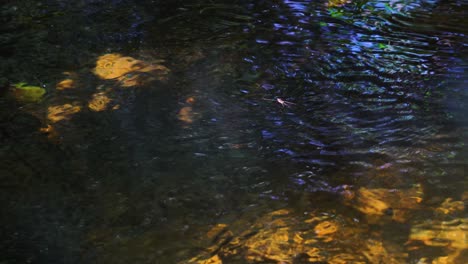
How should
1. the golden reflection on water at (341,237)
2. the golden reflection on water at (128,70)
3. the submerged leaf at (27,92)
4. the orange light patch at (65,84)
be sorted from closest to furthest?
the golden reflection on water at (341,237)
the submerged leaf at (27,92)
the orange light patch at (65,84)
the golden reflection on water at (128,70)

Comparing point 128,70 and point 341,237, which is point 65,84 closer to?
point 128,70

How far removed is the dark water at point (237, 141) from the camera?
84.7 inches

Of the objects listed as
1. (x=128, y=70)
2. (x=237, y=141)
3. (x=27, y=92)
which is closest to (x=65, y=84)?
(x=27, y=92)

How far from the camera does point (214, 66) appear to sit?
375 cm

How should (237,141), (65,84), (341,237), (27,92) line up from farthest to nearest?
(65,84) < (27,92) < (237,141) < (341,237)

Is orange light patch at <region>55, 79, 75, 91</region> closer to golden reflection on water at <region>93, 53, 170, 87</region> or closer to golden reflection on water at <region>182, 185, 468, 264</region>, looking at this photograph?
golden reflection on water at <region>93, 53, 170, 87</region>

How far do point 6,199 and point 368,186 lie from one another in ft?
6.77

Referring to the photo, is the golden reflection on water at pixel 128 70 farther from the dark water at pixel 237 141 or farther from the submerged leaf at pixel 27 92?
the submerged leaf at pixel 27 92

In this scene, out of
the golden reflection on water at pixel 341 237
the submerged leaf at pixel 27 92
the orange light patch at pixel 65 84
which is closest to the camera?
the golden reflection on water at pixel 341 237

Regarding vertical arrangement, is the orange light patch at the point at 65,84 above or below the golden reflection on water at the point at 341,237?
above

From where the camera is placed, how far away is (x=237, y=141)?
112 inches

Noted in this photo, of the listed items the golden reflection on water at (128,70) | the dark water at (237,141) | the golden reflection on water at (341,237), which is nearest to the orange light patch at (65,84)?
the dark water at (237,141)

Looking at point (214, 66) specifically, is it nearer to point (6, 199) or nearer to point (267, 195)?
point (267, 195)

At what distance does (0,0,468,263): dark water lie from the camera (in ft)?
7.06
